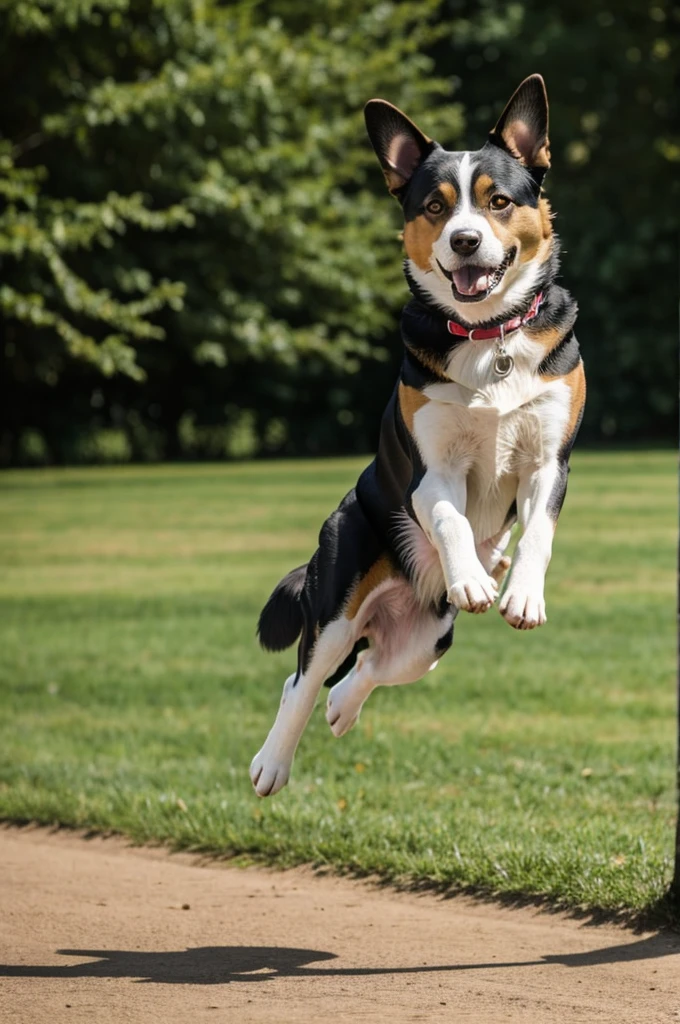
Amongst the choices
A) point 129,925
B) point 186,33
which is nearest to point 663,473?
point 186,33

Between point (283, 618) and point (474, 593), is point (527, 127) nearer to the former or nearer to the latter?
point (474, 593)

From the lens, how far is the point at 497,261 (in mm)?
3766

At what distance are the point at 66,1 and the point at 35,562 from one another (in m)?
10.1

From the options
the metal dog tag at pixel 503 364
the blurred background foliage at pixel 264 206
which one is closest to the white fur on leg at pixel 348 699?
the metal dog tag at pixel 503 364

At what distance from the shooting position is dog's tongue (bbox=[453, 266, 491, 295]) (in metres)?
3.79

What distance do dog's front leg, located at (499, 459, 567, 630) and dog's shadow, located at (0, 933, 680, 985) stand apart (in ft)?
6.30

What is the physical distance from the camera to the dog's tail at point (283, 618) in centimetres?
471

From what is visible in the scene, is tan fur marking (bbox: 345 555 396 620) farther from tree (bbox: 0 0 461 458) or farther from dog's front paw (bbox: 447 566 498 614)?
tree (bbox: 0 0 461 458)

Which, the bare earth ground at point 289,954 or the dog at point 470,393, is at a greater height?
the dog at point 470,393

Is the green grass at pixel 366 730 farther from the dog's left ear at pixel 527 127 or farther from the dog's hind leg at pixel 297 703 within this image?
the dog's left ear at pixel 527 127

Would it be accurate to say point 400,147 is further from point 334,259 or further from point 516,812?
point 334,259

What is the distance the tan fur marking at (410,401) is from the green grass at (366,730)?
266 cm

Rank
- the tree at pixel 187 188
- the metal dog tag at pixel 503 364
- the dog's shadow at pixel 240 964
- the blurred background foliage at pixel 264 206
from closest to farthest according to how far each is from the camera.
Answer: the metal dog tag at pixel 503 364
the dog's shadow at pixel 240 964
the tree at pixel 187 188
the blurred background foliage at pixel 264 206

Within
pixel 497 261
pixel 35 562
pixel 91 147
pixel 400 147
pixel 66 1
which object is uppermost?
pixel 66 1
